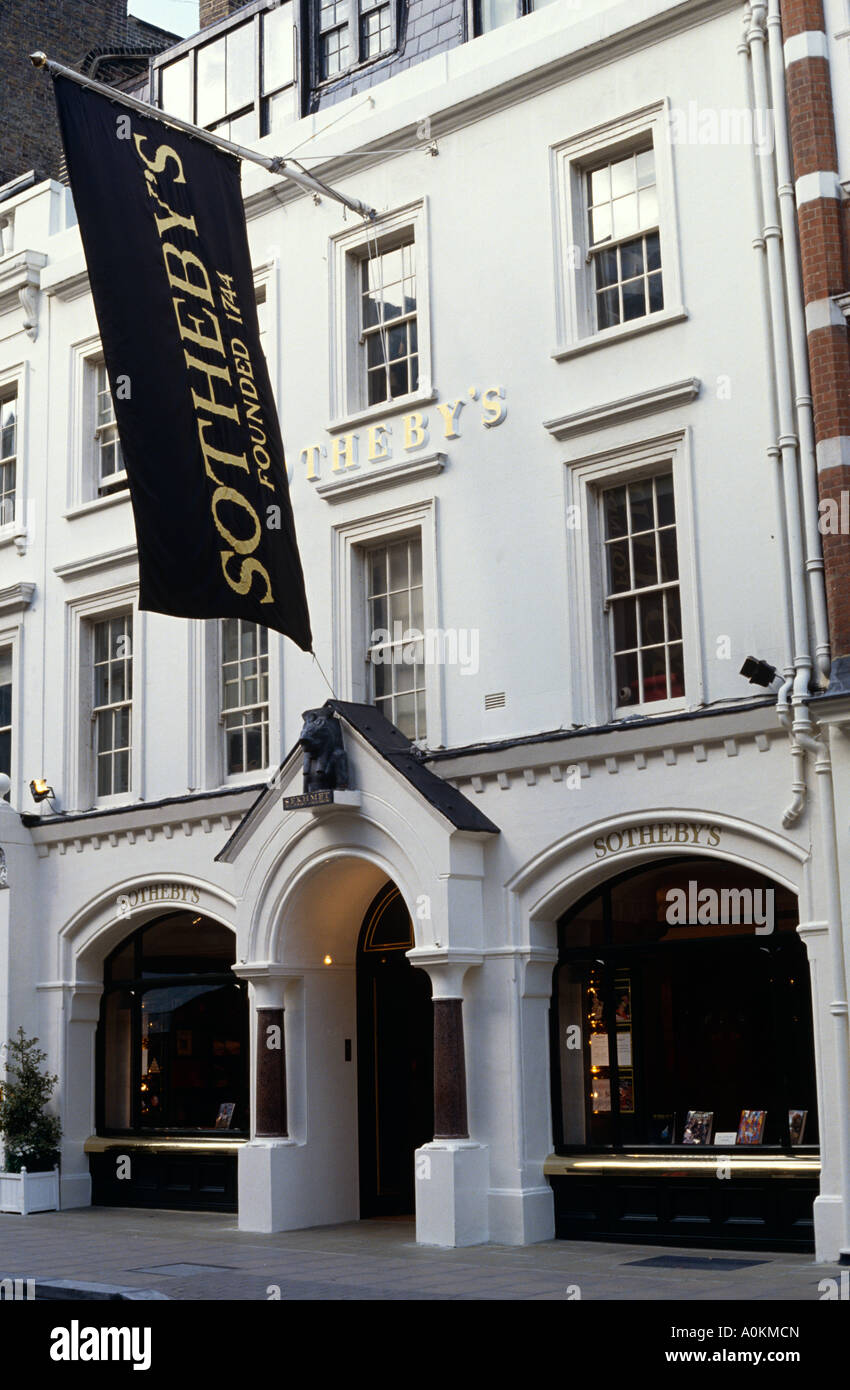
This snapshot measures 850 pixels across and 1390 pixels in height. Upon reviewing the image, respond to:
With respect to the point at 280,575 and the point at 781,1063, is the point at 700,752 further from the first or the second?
the point at 280,575

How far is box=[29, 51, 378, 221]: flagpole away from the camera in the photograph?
1472 cm

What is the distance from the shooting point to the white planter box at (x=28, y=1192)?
60.4 ft

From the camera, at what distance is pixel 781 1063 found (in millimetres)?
→ 13906

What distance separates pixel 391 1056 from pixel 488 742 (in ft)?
13.7

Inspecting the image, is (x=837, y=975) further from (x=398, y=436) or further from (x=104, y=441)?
(x=104, y=441)

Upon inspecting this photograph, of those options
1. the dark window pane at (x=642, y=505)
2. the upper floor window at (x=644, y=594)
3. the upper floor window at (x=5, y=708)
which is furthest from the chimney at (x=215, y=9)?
the upper floor window at (x=644, y=594)

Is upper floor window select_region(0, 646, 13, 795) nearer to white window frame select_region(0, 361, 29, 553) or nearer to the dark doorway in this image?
white window frame select_region(0, 361, 29, 553)

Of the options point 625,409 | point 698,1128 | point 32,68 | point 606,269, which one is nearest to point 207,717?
point 625,409

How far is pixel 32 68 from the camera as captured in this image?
92.1 feet

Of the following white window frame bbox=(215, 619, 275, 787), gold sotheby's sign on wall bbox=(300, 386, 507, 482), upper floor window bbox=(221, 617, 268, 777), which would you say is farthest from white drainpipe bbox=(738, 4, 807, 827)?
upper floor window bbox=(221, 617, 268, 777)

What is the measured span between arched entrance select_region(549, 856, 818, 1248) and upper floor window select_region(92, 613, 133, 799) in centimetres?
672

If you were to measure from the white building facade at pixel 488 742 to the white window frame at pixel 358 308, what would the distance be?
5cm
